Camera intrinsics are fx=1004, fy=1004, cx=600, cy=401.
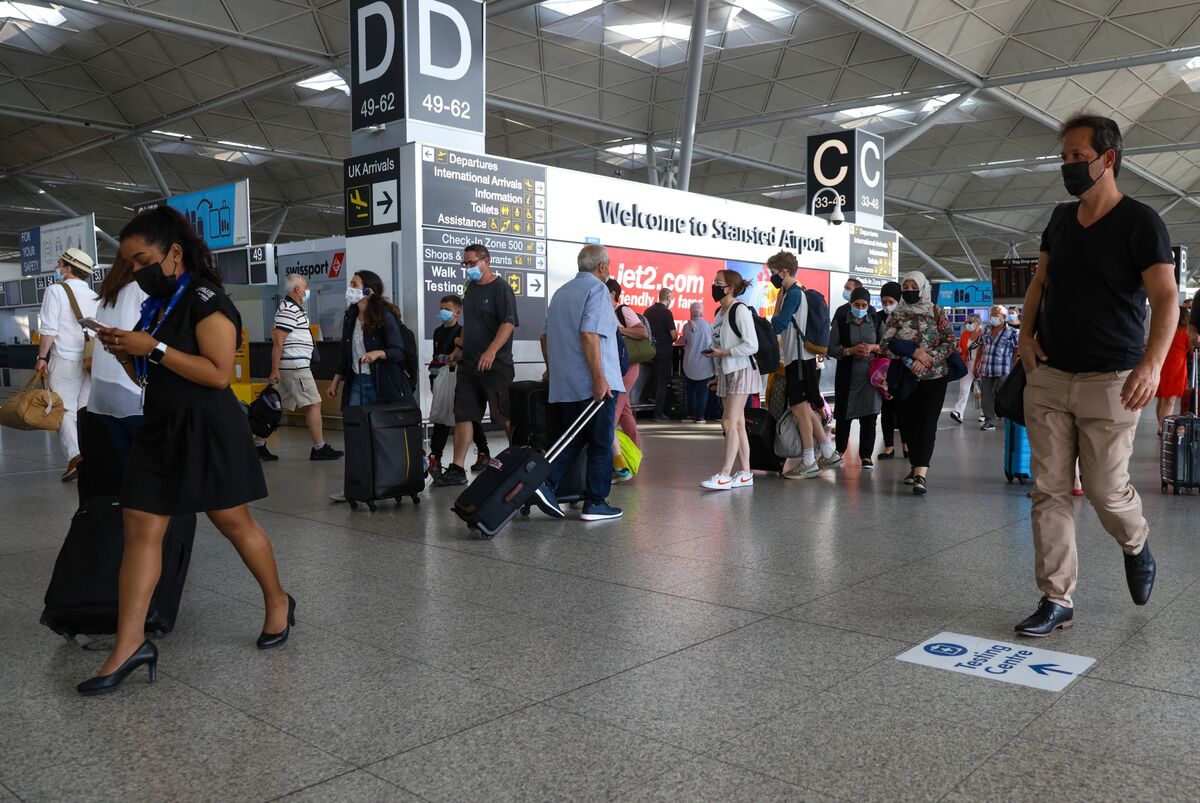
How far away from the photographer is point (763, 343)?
746 cm

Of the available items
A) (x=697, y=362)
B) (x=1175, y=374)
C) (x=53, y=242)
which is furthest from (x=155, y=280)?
(x=53, y=242)

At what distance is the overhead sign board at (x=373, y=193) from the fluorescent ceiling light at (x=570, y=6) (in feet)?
33.0

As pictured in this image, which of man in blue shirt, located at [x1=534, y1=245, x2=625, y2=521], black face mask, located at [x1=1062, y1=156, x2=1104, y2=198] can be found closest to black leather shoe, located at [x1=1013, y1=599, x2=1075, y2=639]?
black face mask, located at [x1=1062, y1=156, x2=1104, y2=198]

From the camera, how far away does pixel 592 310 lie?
5.98 m

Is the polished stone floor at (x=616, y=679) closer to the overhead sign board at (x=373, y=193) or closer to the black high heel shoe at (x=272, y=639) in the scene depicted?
the black high heel shoe at (x=272, y=639)

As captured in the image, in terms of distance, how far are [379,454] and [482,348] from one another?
1.35 metres

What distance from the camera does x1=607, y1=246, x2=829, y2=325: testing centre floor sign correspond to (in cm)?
1395

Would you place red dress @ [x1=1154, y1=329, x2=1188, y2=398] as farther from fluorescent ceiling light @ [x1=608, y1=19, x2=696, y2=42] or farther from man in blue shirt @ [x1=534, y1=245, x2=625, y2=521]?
fluorescent ceiling light @ [x1=608, y1=19, x2=696, y2=42]

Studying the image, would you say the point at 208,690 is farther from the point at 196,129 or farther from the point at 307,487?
the point at 196,129

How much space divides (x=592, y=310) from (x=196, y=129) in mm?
24685

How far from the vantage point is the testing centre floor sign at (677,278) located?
13.9 m

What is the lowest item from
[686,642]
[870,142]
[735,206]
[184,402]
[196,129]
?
[686,642]

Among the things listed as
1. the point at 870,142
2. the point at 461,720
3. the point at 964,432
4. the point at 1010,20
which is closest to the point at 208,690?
the point at 461,720

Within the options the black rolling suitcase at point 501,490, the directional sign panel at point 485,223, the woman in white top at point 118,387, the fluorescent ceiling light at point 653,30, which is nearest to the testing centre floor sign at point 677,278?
the directional sign panel at point 485,223
